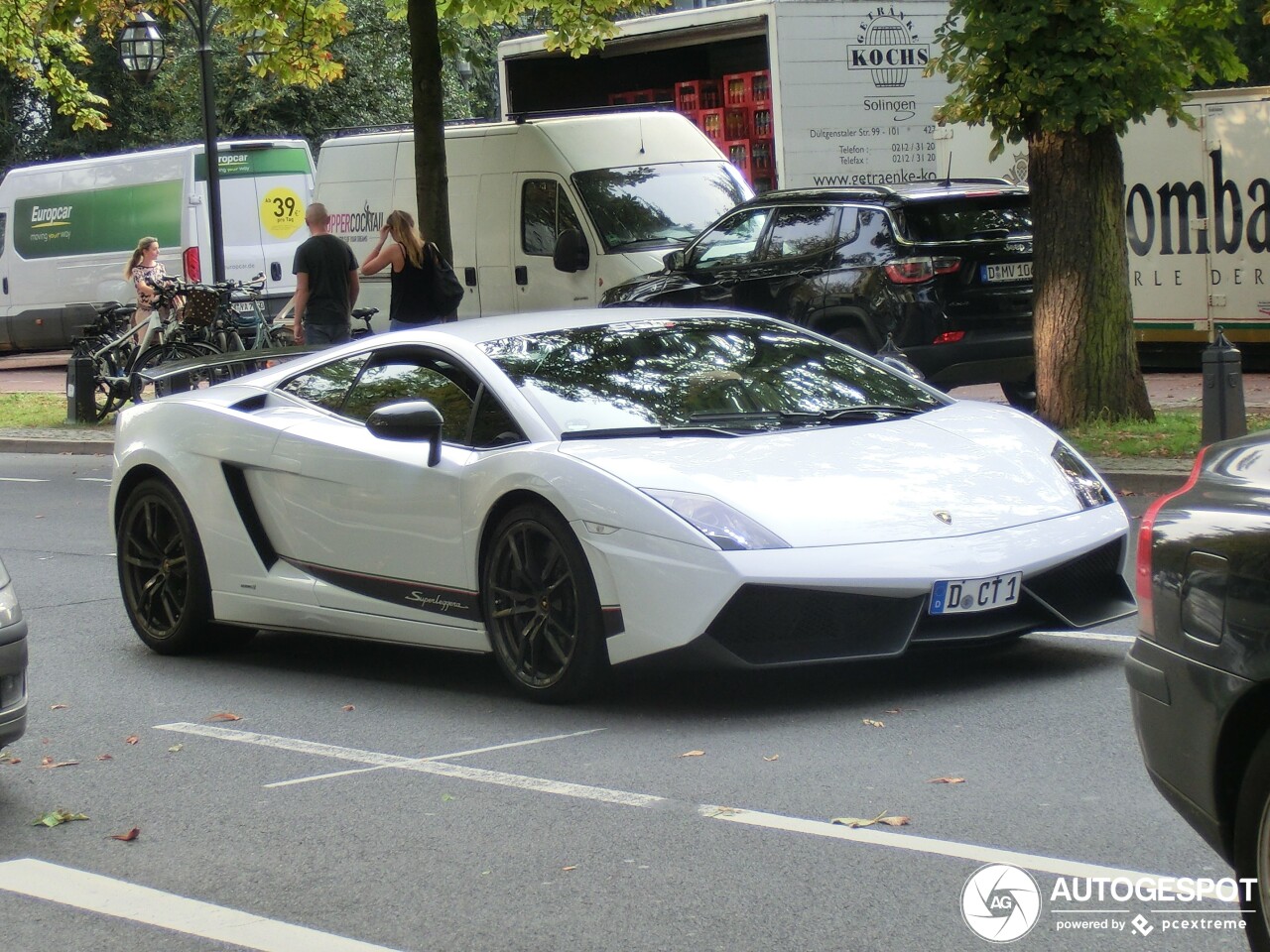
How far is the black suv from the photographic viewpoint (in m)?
13.7

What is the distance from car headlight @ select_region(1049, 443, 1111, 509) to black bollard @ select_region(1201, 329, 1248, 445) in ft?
15.2

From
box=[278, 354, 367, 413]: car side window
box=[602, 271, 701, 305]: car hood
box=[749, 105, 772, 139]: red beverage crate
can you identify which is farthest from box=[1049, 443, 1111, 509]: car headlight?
box=[749, 105, 772, 139]: red beverage crate

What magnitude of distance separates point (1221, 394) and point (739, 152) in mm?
11218

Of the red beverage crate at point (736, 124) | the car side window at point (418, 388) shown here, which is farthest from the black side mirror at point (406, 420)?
the red beverage crate at point (736, 124)

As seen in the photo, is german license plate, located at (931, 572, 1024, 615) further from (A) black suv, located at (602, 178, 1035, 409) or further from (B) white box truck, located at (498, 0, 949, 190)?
(B) white box truck, located at (498, 0, 949, 190)

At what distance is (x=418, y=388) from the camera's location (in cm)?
716

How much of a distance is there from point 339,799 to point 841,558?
5.54 feet

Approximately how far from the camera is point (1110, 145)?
12.9 meters

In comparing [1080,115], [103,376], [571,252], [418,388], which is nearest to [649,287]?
[571,252]

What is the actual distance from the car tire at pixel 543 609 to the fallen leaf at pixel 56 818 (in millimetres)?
1593

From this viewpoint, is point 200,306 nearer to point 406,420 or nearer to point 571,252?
point 571,252

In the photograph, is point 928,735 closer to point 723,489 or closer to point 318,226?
point 723,489

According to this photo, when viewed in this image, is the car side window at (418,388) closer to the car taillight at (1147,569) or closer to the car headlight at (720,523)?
the car headlight at (720,523)

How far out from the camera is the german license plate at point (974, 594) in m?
5.93
